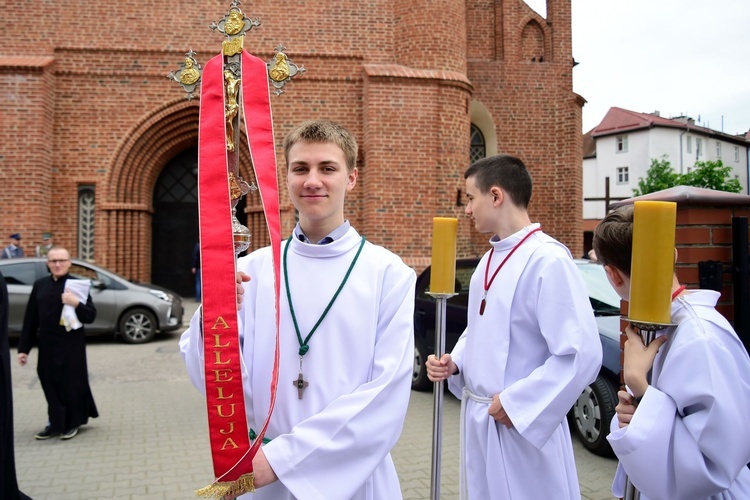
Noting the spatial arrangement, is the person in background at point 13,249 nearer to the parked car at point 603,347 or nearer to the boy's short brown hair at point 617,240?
the parked car at point 603,347

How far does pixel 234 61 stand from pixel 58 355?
4.74m

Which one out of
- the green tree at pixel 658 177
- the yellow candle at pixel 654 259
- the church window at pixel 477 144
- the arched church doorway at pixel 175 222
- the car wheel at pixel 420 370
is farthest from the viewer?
the green tree at pixel 658 177

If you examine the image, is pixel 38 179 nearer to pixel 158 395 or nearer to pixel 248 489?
pixel 158 395

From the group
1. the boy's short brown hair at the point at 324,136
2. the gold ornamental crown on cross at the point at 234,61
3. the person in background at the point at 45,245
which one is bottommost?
the person in background at the point at 45,245

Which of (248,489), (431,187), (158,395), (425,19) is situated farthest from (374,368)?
(425,19)

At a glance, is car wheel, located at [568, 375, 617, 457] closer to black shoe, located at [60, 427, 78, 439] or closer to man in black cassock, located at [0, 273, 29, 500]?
man in black cassock, located at [0, 273, 29, 500]

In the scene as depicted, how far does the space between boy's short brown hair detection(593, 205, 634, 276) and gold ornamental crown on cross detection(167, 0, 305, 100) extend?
3.69ft

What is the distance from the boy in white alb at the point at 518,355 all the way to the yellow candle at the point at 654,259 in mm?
850

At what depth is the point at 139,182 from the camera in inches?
490

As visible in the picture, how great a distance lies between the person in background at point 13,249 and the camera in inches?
418

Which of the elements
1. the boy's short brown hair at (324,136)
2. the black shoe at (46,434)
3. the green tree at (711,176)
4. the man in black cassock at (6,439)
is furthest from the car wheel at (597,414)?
the green tree at (711,176)

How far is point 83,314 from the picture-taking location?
18.7 ft

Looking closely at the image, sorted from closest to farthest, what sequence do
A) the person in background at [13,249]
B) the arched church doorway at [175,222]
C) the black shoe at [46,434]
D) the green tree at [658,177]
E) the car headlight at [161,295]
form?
1. the black shoe at [46,434]
2. the car headlight at [161,295]
3. the person in background at [13,249]
4. the arched church doorway at [175,222]
5. the green tree at [658,177]

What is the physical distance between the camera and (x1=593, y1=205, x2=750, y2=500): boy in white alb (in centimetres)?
156
